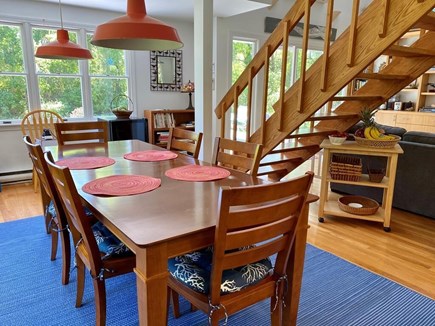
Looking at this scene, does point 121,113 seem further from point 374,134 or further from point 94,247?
point 94,247

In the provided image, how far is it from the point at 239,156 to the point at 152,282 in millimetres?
1096

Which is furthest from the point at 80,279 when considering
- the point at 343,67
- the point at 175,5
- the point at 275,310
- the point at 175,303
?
the point at 175,5

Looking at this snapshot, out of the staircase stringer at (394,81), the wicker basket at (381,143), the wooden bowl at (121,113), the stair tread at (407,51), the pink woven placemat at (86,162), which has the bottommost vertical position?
the pink woven placemat at (86,162)

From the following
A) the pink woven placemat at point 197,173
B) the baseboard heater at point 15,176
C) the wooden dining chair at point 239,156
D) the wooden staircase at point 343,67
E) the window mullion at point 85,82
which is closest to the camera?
the pink woven placemat at point 197,173

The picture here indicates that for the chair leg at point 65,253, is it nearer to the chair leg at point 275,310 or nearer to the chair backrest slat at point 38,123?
the chair leg at point 275,310

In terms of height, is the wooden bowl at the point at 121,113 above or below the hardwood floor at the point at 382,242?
above

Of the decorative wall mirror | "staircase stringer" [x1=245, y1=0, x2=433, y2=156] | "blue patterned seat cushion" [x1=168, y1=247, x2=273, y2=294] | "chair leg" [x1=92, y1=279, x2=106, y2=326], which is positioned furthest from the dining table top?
the decorative wall mirror

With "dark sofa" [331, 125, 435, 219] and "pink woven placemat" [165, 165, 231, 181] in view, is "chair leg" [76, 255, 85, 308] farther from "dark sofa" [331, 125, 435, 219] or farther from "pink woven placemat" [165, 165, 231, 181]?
"dark sofa" [331, 125, 435, 219]

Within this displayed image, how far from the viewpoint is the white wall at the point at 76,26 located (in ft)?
13.0

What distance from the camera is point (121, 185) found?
1626mm

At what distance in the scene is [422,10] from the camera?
1880 millimetres

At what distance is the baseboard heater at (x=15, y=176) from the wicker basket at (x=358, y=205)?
3876 millimetres

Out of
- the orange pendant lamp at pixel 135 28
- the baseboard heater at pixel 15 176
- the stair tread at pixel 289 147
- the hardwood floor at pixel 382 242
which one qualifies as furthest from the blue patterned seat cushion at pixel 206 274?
the baseboard heater at pixel 15 176

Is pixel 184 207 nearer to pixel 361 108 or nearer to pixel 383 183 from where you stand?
pixel 383 183
